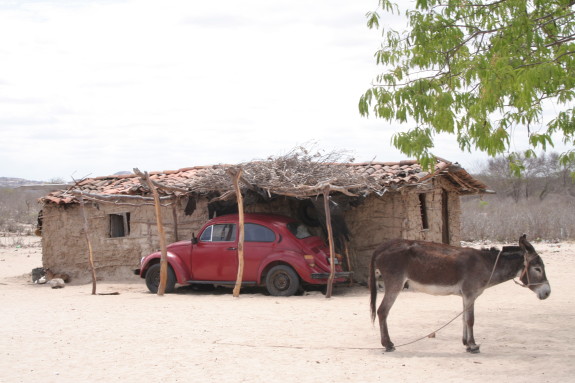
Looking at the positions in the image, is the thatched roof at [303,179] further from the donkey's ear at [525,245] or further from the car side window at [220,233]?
the donkey's ear at [525,245]

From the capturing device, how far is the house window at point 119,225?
1748 centimetres

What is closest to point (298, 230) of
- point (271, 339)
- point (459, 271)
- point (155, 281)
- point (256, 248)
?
point (256, 248)

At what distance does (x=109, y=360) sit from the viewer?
8094 millimetres

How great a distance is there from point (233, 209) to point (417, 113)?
7.84 metres

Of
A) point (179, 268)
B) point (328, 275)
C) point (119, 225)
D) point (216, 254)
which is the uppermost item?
point (119, 225)

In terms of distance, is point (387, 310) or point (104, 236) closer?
point (387, 310)

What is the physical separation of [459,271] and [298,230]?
6.22m

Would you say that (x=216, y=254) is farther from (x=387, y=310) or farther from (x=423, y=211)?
(x=387, y=310)

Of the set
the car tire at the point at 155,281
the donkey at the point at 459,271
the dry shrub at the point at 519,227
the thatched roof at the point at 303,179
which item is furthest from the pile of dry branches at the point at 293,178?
the dry shrub at the point at 519,227

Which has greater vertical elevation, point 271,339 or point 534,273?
point 534,273

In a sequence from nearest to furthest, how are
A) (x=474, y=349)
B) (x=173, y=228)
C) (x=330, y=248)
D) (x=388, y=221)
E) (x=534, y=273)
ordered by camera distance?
(x=534, y=273), (x=474, y=349), (x=330, y=248), (x=388, y=221), (x=173, y=228)

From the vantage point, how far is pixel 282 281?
14.0m

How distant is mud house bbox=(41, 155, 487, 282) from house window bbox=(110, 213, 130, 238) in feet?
0.09

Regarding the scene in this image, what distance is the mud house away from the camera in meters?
14.5
